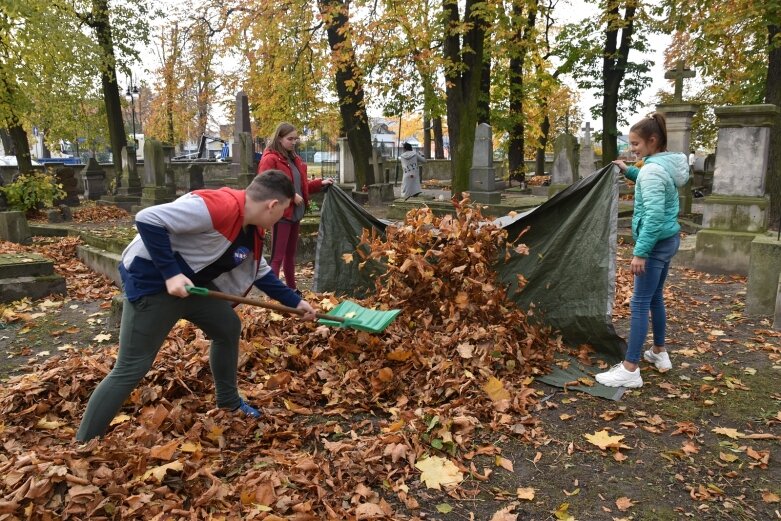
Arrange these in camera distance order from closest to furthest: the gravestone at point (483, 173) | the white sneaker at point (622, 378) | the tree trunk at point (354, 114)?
the white sneaker at point (622, 378)
the gravestone at point (483, 173)
the tree trunk at point (354, 114)

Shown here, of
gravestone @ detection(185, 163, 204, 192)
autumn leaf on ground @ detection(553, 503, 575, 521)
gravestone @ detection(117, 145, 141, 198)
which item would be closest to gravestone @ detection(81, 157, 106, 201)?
gravestone @ detection(117, 145, 141, 198)

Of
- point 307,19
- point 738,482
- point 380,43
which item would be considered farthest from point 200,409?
point 307,19

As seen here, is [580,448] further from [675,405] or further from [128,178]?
[128,178]

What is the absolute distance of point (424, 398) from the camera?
3.82 m

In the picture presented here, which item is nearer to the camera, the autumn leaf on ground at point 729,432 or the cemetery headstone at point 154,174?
the autumn leaf on ground at point 729,432

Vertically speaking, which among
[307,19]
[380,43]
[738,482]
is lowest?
[738,482]

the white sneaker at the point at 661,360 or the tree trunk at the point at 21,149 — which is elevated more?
the tree trunk at the point at 21,149

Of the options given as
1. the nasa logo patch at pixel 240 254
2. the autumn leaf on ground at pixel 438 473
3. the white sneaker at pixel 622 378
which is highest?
the nasa logo patch at pixel 240 254

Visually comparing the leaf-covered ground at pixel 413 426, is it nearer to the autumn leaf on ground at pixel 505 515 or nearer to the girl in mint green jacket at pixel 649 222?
the autumn leaf on ground at pixel 505 515

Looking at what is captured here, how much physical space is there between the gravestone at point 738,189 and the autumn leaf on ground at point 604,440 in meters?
5.42

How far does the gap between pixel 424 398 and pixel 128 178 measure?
17.3 meters

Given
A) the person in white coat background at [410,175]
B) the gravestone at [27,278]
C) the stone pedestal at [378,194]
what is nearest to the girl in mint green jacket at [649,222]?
the gravestone at [27,278]

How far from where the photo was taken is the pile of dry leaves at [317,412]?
2.61m

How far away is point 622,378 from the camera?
162 inches
